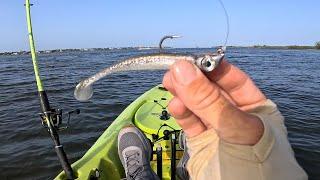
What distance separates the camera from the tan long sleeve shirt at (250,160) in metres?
1.38

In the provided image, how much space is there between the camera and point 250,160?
1382 millimetres

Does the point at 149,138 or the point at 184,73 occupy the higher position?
the point at 184,73

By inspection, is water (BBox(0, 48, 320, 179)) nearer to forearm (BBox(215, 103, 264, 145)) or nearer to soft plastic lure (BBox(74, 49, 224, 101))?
soft plastic lure (BBox(74, 49, 224, 101))

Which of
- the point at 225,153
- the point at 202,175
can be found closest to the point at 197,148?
the point at 202,175

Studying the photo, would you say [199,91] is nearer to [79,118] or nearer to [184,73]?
[184,73]

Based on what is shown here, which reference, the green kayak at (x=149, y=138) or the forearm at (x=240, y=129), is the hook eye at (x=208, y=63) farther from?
the green kayak at (x=149, y=138)

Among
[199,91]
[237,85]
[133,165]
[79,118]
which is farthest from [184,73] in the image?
[79,118]

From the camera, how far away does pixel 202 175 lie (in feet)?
5.11

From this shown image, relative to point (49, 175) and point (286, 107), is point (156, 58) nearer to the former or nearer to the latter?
point (49, 175)

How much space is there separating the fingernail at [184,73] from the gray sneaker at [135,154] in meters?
3.22

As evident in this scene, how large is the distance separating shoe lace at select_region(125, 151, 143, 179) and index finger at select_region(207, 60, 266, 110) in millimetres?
2934

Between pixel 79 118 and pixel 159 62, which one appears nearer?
pixel 159 62

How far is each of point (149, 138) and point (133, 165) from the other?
210 centimetres

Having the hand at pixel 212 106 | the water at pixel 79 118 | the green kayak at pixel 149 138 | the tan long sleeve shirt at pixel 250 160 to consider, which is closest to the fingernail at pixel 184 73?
the hand at pixel 212 106
